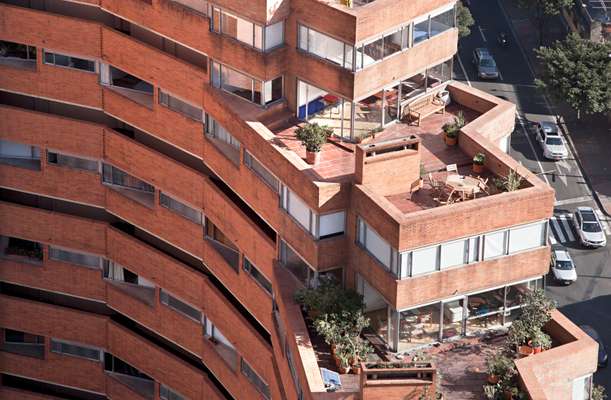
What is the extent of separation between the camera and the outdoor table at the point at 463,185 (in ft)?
204

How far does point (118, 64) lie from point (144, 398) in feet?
60.9

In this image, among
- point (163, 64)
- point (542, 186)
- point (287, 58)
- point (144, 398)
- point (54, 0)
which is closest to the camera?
point (542, 186)

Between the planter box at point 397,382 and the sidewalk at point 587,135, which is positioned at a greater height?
the sidewalk at point 587,135

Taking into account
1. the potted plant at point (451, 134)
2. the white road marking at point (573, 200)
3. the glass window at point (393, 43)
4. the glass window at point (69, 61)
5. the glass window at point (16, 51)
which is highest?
the glass window at point (16, 51)

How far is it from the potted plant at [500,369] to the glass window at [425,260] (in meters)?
4.26

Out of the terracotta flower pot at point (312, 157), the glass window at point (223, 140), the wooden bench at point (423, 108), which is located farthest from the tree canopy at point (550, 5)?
the terracotta flower pot at point (312, 157)

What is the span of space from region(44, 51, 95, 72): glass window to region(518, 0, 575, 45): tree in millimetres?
64200

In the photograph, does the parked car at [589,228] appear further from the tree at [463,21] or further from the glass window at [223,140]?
the glass window at [223,140]

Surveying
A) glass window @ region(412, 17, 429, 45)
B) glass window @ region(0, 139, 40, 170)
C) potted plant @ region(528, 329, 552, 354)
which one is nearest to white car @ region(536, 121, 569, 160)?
glass window @ region(0, 139, 40, 170)

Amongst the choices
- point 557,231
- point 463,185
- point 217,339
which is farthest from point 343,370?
point 557,231

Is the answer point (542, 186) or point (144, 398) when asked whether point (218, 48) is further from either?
point (144, 398)

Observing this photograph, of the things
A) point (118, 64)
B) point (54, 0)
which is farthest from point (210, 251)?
point (54, 0)

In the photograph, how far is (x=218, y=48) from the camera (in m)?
68.4

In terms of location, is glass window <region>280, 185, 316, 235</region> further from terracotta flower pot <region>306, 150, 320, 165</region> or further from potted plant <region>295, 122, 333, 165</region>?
potted plant <region>295, 122, 333, 165</region>
